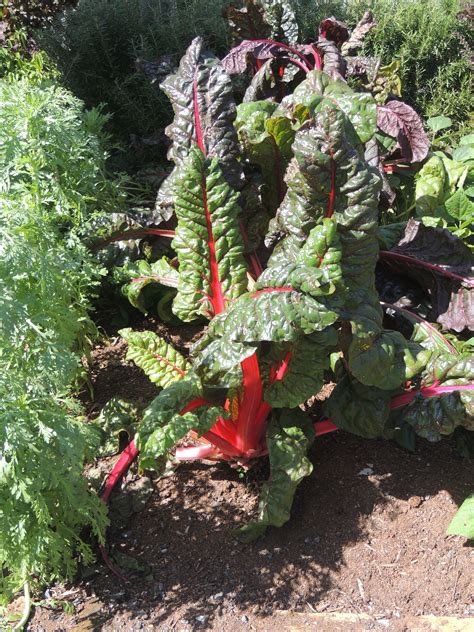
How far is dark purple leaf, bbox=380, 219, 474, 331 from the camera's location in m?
2.65

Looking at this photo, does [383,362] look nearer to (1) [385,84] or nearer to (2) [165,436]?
(2) [165,436]

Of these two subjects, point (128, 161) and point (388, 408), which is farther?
point (128, 161)

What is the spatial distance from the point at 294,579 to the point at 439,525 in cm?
55

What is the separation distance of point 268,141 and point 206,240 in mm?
453

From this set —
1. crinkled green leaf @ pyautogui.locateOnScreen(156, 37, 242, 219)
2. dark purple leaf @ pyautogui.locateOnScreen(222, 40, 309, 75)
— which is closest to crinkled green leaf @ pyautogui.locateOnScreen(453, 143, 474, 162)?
dark purple leaf @ pyautogui.locateOnScreen(222, 40, 309, 75)

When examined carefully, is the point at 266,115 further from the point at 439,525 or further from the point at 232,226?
the point at 439,525

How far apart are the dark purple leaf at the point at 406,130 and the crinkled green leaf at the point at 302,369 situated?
1.63 metres

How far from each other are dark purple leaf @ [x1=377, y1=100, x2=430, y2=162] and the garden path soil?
1593 mm

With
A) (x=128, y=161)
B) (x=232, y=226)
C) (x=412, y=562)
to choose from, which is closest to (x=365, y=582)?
(x=412, y=562)

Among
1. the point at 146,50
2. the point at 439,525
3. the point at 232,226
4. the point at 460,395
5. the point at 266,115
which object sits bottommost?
the point at 439,525

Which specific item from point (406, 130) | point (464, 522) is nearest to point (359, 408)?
point (464, 522)

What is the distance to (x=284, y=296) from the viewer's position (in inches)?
73.8

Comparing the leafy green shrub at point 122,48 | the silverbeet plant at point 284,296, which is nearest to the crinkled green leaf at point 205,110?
the silverbeet plant at point 284,296

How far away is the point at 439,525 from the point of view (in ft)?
7.34
